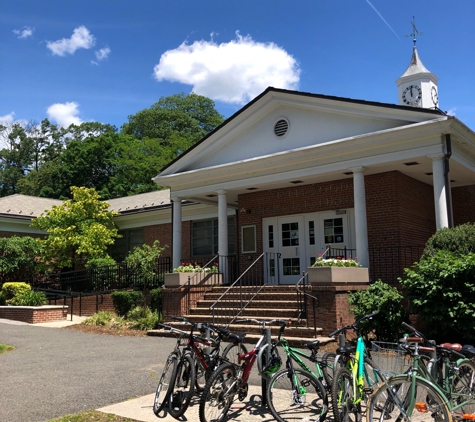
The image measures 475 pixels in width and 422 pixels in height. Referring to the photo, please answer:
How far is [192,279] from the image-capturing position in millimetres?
14016

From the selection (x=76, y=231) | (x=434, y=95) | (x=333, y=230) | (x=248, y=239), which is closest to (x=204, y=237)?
(x=248, y=239)

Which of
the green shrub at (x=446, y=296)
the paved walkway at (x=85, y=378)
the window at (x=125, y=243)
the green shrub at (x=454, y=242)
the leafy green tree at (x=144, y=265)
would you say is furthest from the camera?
the window at (x=125, y=243)

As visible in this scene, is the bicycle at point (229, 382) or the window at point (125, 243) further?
the window at point (125, 243)

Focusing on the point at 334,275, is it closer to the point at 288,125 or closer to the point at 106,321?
the point at 288,125

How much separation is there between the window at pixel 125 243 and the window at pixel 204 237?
11.1 feet

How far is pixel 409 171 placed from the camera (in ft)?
44.9

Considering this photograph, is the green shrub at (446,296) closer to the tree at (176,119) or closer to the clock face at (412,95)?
the clock face at (412,95)

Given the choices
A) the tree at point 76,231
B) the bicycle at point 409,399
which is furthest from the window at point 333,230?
the tree at point 76,231

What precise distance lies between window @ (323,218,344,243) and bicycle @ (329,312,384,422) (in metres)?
9.81

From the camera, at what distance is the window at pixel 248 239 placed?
16.6 meters

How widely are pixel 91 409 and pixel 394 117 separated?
973cm

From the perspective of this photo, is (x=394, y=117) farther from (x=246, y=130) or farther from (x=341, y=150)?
(x=246, y=130)

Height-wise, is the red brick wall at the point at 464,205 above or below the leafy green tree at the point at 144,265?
above

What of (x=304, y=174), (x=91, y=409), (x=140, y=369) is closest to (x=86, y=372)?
(x=140, y=369)
